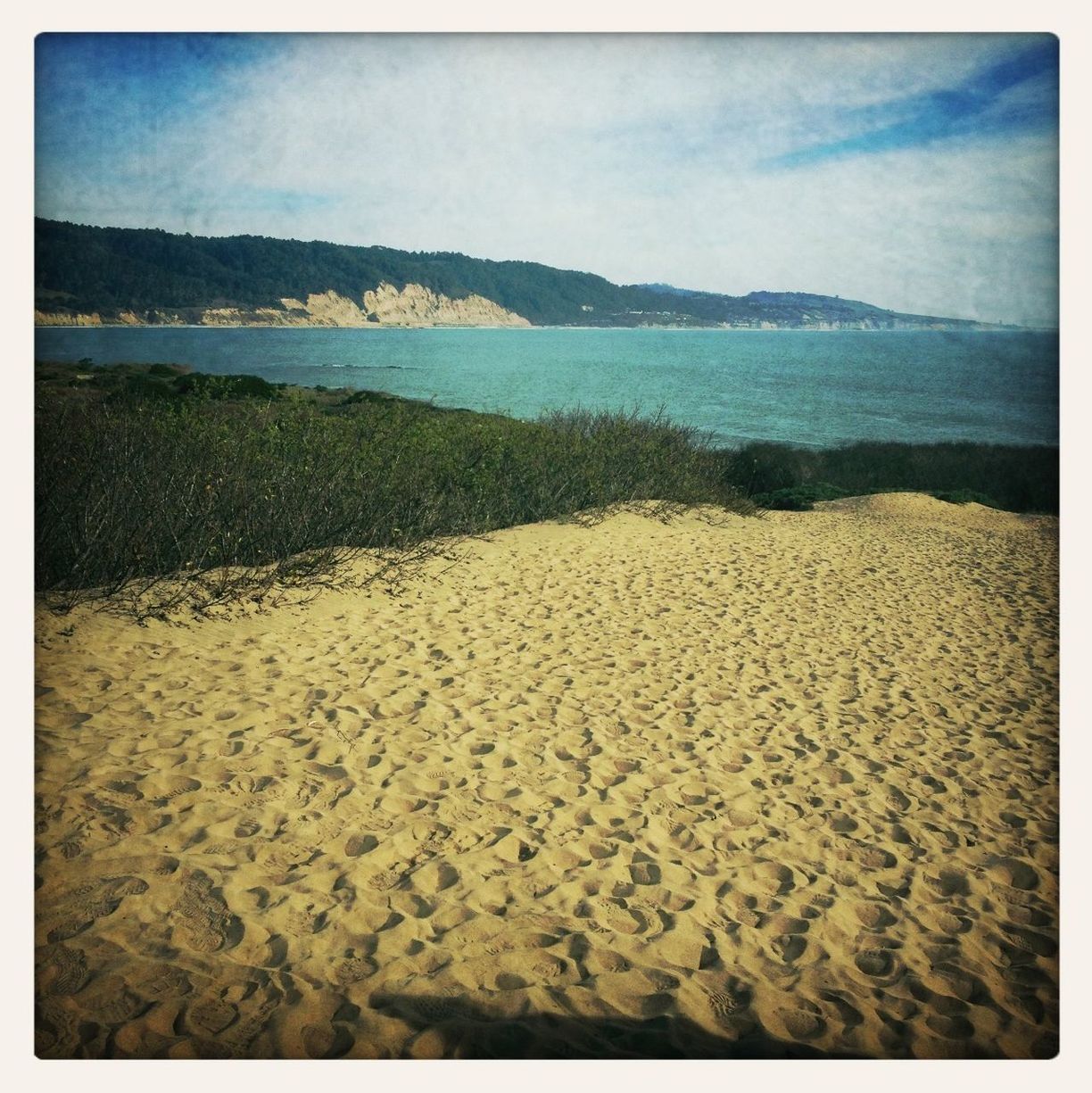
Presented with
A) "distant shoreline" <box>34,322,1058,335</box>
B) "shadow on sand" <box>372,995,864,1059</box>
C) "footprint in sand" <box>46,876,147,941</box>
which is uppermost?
"distant shoreline" <box>34,322,1058,335</box>

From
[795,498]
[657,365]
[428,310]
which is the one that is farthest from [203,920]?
[795,498]

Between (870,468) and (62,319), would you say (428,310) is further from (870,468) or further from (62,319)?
(870,468)

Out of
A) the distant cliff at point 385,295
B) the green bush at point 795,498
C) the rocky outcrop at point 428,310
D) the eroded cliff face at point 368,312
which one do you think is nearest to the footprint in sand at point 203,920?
the distant cliff at point 385,295

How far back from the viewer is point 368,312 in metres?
6.41

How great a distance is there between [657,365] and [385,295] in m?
4.36

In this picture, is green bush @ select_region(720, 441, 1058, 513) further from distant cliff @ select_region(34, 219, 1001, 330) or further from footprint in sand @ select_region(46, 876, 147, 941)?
footprint in sand @ select_region(46, 876, 147, 941)

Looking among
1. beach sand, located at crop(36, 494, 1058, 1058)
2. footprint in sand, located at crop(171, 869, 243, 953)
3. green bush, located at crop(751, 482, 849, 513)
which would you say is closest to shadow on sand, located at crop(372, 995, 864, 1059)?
beach sand, located at crop(36, 494, 1058, 1058)

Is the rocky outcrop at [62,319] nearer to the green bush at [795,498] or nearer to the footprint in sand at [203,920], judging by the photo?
the footprint in sand at [203,920]

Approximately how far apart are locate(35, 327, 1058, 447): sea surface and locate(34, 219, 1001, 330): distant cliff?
0.16m

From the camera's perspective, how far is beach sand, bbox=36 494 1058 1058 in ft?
8.33

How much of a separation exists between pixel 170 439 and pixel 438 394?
190 inches

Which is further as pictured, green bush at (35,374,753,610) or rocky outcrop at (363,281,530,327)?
rocky outcrop at (363,281,530,327)

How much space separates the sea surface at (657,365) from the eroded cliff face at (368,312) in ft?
0.42
